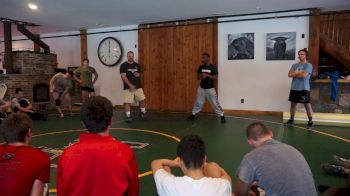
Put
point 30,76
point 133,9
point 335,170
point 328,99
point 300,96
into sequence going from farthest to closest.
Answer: point 30,76
point 133,9
point 328,99
point 300,96
point 335,170

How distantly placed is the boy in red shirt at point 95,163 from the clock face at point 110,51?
9061 millimetres

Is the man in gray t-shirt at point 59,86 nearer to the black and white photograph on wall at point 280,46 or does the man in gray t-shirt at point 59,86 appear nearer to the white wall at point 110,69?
the white wall at point 110,69

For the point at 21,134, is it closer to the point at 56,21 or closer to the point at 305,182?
the point at 305,182

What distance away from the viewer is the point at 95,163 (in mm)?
1581

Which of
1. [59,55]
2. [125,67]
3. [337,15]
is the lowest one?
[125,67]

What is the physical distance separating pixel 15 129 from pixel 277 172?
1.76 metres

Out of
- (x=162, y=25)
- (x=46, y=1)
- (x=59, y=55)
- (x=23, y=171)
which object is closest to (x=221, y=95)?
(x=162, y=25)

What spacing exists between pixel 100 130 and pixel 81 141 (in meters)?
0.12

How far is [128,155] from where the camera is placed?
1.69 m

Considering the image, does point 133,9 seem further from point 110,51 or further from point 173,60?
point 110,51

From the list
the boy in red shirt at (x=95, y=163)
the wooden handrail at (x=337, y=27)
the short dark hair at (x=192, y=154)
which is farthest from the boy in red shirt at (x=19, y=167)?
the wooden handrail at (x=337, y=27)

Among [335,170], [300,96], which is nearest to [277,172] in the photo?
[335,170]

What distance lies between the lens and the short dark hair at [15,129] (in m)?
1.94

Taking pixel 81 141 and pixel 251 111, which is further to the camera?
pixel 251 111
